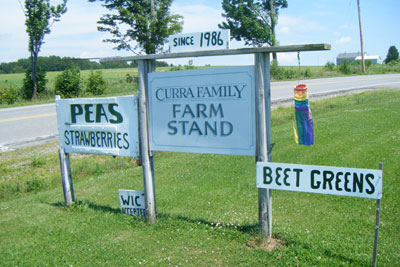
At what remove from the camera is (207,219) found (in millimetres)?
4832

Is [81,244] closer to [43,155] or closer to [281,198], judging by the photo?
[281,198]

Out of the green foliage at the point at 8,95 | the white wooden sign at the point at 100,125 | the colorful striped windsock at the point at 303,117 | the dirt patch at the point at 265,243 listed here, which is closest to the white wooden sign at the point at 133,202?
the white wooden sign at the point at 100,125

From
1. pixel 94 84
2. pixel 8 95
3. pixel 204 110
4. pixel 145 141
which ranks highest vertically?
pixel 94 84

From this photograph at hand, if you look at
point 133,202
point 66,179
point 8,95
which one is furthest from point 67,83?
point 133,202

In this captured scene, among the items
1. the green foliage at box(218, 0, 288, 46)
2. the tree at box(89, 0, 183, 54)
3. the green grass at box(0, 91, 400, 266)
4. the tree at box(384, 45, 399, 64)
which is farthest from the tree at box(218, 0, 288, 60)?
the tree at box(384, 45, 399, 64)

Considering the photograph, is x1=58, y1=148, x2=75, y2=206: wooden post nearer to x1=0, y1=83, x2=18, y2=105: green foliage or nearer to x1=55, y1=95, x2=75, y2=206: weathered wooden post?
x1=55, y1=95, x2=75, y2=206: weathered wooden post

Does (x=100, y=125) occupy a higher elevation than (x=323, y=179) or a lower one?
higher

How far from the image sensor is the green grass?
155 inches

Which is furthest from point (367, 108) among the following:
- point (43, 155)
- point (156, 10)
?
point (156, 10)

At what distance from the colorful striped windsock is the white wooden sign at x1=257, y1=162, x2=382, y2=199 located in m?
0.34

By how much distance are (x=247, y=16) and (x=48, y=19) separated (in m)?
25.8

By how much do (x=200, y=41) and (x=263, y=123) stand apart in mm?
1184

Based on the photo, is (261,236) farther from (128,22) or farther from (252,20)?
(252,20)

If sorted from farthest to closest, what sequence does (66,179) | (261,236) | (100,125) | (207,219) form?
(66,179)
(100,125)
(207,219)
(261,236)
